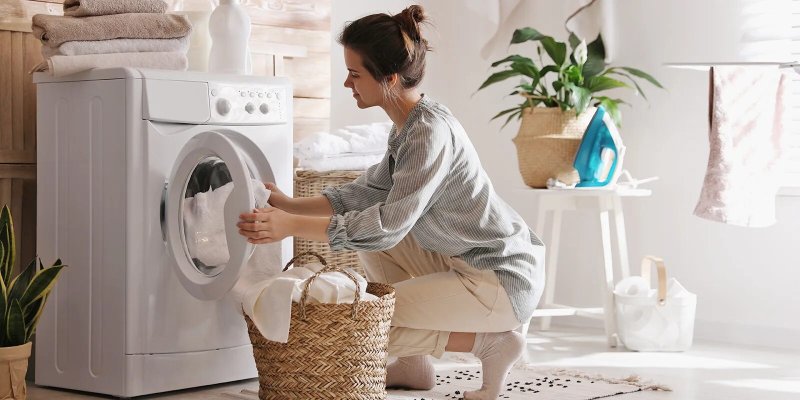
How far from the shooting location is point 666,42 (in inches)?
146

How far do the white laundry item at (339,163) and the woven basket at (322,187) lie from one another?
0.09ft

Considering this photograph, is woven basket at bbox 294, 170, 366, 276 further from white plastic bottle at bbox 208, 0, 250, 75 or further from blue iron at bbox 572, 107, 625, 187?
blue iron at bbox 572, 107, 625, 187

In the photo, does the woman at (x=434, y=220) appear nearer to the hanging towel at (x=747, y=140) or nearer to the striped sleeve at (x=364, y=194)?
the striped sleeve at (x=364, y=194)

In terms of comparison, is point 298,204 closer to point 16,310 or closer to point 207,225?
point 207,225

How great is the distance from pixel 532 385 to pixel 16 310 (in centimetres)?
125

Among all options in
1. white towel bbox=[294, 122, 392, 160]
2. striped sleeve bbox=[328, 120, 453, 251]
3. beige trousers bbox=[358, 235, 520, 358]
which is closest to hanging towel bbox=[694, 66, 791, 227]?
white towel bbox=[294, 122, 392, 160]

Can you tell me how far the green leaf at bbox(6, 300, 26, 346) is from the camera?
7.66ft

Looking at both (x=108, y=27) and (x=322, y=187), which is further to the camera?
(x=322, y=187)

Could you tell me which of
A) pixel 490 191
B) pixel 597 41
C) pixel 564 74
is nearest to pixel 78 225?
pixel 490 191

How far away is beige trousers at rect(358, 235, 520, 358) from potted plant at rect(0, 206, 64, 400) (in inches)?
30.3

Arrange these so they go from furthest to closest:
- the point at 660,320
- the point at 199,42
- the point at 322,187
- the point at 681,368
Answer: the point at 660,320
the point at 322,187
the point at 681,368
the point at 199,42

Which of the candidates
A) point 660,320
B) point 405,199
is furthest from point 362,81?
point 660,320

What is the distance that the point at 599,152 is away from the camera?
337 centimetres

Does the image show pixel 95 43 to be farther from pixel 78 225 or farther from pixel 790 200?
pixel 790 200
